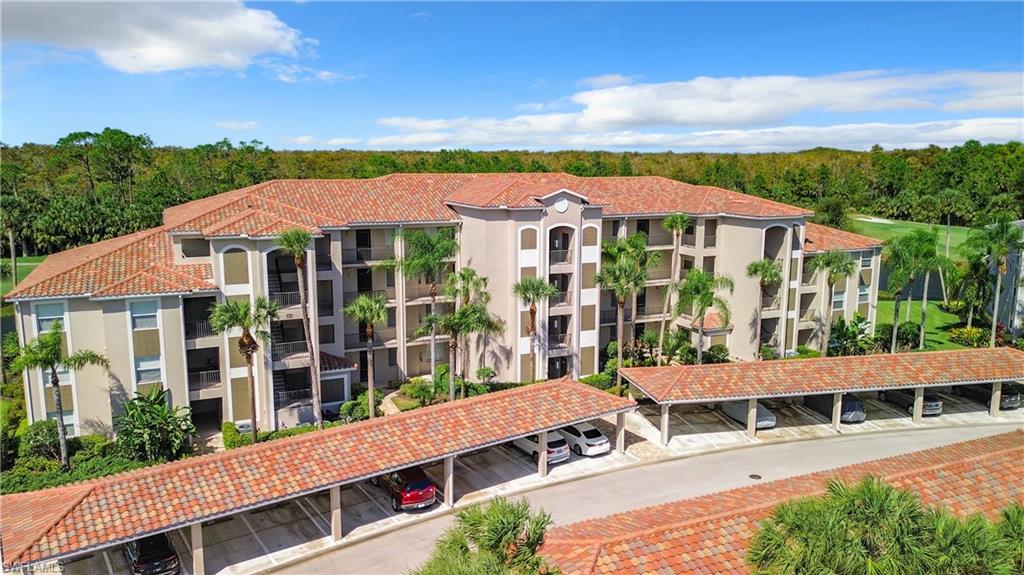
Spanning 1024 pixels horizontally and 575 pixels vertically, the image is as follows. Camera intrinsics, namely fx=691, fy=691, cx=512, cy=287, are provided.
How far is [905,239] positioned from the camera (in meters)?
43.4

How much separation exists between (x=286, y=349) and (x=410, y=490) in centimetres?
1192

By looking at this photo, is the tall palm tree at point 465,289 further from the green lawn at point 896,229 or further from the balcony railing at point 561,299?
the green lawn at point 896,229

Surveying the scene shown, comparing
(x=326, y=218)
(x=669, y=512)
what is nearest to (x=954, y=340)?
(x=669, y=512)

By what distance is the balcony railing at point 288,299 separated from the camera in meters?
34.9

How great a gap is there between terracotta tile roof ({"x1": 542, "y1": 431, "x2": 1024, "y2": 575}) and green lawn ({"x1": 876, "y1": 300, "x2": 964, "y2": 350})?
84.3ft

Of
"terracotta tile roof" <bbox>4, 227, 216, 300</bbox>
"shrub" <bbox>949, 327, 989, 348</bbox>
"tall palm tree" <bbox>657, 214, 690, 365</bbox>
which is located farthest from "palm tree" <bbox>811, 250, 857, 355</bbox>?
"terracotta tile roof" <bbox>4, 227, 216, 300</bbox>

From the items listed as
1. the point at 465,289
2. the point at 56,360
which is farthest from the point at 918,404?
the point at 56,360

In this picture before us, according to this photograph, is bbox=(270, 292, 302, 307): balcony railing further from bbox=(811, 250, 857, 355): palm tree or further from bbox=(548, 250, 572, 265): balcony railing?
bbox=(811, 250, 857, 355): palm tree

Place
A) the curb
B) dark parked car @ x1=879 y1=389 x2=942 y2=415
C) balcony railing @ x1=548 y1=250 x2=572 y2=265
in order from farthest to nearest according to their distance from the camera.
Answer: balcony railing @ x1=548 y1=250 x2=572 y2=265, dark parked car @ x1=879 y1=389 x2=942 y2=415, the curb

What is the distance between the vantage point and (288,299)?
3525 cm

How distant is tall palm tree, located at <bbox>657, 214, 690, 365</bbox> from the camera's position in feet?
141

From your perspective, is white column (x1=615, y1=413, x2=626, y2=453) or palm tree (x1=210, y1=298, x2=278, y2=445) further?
white column (x1=615, y1=413, x2=626, y2=453)

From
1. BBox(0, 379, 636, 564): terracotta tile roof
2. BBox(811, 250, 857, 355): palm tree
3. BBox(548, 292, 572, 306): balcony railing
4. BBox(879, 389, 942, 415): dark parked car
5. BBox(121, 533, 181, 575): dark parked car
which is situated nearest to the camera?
BBox(0, 379, 636, 564): terracotta tile roof

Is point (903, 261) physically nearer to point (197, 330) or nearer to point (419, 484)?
point (419, 484)
